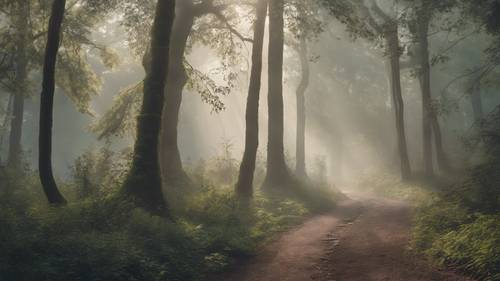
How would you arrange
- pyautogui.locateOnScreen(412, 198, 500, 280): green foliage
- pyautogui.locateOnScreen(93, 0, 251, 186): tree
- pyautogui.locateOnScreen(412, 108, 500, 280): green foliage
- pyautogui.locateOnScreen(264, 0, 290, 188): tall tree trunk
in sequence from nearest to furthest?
pyautogui.locateOnScreen(412, 198, 500, 280): green foliage < pyautogui.locateOnScreen(412, 108, 500, 280): green foliage < pyautogui.locateOnScreen(93, 0, 251, 186): tree < pyautogui.locateOnScreen(264, 0, 290, 188): tall tree trunk

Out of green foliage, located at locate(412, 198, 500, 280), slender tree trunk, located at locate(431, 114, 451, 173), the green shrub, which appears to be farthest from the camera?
slender tree trunk, located at locate(431, 114, 451, 173)

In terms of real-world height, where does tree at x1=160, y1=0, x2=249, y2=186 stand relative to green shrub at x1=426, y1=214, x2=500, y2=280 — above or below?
above

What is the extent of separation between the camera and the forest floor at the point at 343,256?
917 centimetres

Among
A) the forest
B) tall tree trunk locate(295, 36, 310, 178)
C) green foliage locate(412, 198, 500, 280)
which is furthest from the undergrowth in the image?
tall tree trunk locate(295, 36, 310, 178)

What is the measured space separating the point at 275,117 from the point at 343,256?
1258 cm

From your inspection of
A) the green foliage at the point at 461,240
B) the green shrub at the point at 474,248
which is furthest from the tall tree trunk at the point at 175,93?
the green shrub at the point at 474,248

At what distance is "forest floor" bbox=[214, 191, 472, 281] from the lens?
9.17m

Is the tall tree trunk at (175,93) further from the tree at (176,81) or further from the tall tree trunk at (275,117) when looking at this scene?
the tall tree trunk at (275,117)

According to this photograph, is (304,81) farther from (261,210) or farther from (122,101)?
(261,210)

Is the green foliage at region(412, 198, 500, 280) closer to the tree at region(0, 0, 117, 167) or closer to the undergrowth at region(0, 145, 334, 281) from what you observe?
the undergrowth at region(0, 145, 334, 281)

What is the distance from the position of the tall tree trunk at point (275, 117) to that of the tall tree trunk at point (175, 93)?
399cm

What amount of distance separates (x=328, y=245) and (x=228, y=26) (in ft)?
44.9

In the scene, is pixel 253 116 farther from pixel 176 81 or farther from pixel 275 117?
pixel 176 81

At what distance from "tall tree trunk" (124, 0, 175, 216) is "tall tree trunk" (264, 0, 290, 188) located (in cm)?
917
